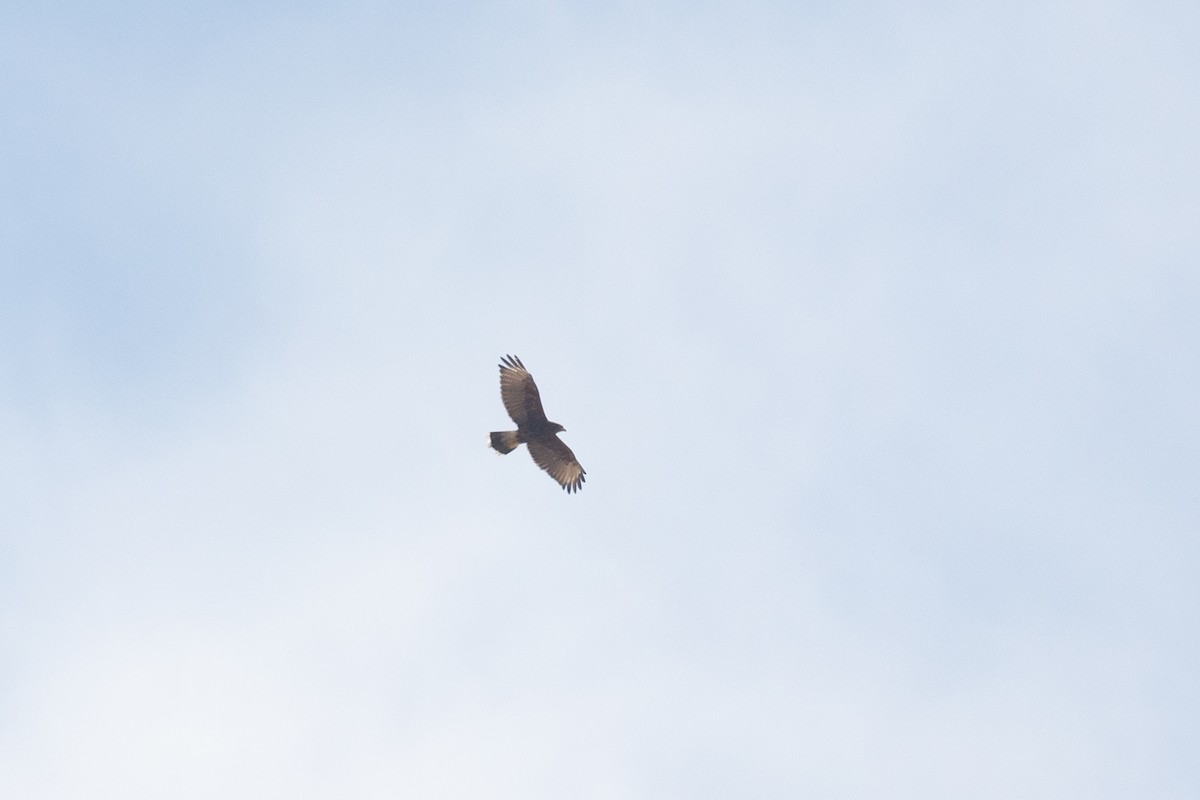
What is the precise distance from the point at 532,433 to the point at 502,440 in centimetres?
71

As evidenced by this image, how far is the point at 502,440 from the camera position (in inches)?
1507

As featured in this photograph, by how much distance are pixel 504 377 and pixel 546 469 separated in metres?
2.57

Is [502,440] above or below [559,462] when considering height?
below

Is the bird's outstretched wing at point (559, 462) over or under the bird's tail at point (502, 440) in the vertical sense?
over

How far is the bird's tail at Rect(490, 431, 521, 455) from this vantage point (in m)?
38.2

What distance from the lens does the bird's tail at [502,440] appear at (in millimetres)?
38219

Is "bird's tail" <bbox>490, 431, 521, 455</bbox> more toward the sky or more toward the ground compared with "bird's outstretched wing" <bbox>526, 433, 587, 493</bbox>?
more toward the ground

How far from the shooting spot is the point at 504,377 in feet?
124

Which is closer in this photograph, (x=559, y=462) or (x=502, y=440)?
(x=502, y=440)

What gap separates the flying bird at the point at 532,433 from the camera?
124 ft

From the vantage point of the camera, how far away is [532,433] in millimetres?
38344

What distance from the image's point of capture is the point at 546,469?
38.9m
